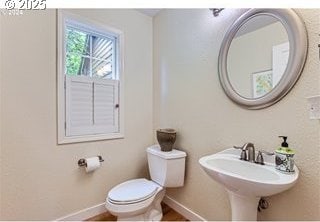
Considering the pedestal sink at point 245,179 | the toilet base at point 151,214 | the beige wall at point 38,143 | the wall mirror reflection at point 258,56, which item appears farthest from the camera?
the toilet base at point 151,214

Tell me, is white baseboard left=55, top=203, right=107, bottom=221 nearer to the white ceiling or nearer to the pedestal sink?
the pedestal sink

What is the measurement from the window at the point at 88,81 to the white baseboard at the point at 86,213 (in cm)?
66

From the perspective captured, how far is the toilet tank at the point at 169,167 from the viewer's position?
1.63 m

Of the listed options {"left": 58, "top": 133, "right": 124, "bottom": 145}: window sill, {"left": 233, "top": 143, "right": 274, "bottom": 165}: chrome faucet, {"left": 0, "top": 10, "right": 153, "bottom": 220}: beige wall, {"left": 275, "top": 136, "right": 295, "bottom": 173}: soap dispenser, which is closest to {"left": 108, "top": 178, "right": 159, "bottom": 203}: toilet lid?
{"left": 0, "top": 10, "right": 153, "bottom": 220}: beige wall

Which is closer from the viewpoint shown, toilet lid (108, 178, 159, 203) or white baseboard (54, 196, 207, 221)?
toilet lid (108, 178, 159, 203)

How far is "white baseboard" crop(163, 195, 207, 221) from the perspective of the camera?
164 cm

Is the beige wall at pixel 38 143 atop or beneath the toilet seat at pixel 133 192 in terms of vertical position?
atop

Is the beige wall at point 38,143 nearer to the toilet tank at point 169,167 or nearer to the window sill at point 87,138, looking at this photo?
the window sill at point 87,138

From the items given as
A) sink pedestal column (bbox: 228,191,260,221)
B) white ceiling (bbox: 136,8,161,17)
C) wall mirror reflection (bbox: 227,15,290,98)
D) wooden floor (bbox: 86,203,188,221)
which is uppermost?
white ceiling (bbox: 136,8,161,17)

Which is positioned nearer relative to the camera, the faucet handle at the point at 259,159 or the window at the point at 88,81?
the faucet handle at the point at 259,159

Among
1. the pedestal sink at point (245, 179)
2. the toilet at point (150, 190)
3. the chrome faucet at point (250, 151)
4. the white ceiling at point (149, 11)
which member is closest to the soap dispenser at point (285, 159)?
the pedestal sink at point (245, 179)

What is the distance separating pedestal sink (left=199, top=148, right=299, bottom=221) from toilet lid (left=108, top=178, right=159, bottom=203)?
641mm

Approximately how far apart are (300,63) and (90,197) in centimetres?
195

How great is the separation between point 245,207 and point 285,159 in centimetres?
37
